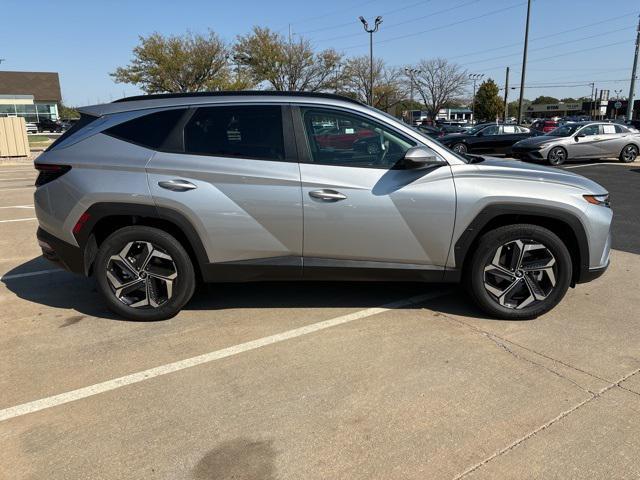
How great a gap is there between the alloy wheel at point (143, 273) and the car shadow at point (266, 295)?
0.36m

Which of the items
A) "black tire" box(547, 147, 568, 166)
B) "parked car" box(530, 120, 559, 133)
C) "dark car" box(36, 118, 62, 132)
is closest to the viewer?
"black tire" box(547, 147, 568, 166)

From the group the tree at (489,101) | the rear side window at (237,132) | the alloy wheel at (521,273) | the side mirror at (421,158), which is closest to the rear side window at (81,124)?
the rear side window at (237,132)

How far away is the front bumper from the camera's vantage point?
386 cm

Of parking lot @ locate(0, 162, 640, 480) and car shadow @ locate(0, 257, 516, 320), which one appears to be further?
car shadow @ locate(0, 257, 516, 320)

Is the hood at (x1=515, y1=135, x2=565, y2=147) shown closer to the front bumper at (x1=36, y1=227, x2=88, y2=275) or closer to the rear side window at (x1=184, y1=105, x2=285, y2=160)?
the rear side window at (x1=184, y1=105, x2=285, y2=160)

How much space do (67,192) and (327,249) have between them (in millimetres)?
2049

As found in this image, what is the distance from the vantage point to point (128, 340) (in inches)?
144

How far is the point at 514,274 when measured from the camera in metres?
3.84

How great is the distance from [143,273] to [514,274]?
2908 mm

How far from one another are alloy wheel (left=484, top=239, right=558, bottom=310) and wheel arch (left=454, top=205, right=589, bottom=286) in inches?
7.2

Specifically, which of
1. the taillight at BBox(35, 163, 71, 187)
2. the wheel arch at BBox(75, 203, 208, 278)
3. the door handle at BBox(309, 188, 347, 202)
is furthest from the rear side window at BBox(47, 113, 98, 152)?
the door handle at BBox(309, 188, 347, 202)

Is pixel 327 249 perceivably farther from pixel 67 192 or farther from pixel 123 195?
pixel 67 192

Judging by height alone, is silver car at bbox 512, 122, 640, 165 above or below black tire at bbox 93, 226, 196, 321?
above

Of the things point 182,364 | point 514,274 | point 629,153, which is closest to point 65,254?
point 182,364
